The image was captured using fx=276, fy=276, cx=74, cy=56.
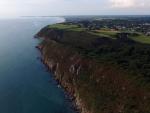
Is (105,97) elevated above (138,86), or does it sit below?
below

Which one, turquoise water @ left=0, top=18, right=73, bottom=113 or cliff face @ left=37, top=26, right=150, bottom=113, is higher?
cliff face @ left=37, top=26, right=150, bottom=113

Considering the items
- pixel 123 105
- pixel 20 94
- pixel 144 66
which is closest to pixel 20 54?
pixel 20 94

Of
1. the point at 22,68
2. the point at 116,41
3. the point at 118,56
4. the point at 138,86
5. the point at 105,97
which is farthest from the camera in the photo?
the point at 116,41

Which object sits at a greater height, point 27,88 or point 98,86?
point 98,86

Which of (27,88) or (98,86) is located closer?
(98,86)

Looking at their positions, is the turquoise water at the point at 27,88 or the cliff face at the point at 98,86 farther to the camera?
the turquoise water at the point at 27,88

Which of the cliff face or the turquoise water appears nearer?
the cliff face

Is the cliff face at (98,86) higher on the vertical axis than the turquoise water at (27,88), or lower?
higher

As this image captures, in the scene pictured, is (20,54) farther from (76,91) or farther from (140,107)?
(140,107)
